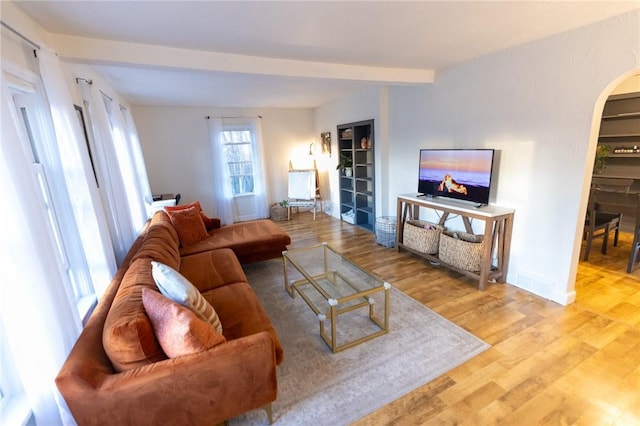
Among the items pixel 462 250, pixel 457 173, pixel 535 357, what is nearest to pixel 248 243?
pixel 462 250

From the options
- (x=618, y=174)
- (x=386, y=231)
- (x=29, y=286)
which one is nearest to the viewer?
(x=29, y=286)

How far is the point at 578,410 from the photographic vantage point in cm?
155

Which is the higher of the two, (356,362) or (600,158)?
(600,158)

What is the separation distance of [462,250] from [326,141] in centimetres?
372

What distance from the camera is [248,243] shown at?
329 cm

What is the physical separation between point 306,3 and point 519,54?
84.5 inches

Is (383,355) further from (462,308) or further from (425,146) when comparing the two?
(425,146)

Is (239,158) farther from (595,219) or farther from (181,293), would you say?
(595,219)

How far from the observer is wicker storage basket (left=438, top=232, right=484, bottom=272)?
2.86 m

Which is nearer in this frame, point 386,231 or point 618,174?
point 386,231

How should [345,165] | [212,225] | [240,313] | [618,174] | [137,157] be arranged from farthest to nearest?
[345,165]
[618,174]
[137,157]
[212,225]
[240,313]

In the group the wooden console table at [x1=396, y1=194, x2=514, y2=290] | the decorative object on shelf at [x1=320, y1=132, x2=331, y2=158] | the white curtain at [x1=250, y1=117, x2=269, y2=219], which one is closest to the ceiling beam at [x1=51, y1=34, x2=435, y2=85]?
the wooden console table at [x1=396, y1=194, x2=514, y2=290]

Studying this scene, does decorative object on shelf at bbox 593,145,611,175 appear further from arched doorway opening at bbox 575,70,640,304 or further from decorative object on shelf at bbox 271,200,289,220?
decorative object on shelf at bbox 271,200,289,220

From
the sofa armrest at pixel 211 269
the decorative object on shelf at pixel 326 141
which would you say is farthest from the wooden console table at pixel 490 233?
the decorative object on shelf at pixel 326 141
